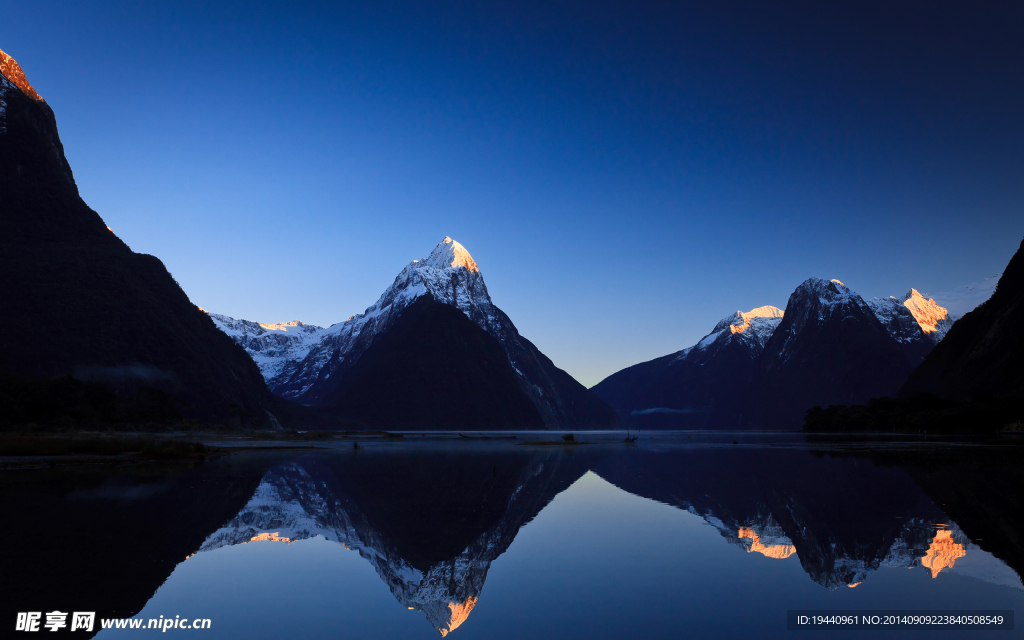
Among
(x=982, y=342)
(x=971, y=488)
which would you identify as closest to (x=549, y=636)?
(x=971, y=488)

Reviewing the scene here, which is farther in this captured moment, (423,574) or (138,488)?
(138,488)

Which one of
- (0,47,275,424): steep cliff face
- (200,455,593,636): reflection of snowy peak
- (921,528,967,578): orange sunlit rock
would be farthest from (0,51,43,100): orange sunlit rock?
(921,528,967,578): orange sunlit rock

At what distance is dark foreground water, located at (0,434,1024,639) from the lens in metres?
12.4

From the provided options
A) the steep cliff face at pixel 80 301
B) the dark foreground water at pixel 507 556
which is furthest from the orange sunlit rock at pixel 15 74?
the dark foreground water at pixel 507 556

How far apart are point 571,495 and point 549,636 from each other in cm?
2257

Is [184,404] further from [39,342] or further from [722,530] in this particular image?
[722,530]

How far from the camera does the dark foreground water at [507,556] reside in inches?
489

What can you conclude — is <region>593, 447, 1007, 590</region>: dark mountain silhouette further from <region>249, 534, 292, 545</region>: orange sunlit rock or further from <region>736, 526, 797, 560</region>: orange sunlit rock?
<region>249, 534, 292, 545</region>: orange sunlit rock

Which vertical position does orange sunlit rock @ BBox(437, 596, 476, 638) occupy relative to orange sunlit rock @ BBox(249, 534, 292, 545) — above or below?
below

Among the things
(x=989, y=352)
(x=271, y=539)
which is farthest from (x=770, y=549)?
(x=989, y=352)

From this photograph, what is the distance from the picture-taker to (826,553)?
17.4 m

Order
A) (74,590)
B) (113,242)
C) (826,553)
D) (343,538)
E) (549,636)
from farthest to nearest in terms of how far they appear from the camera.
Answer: (113,242), (343,538), (826,553), (74,590), (549,636)

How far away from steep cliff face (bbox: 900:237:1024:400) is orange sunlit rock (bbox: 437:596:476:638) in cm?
14579

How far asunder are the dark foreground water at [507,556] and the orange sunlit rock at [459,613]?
59mm
